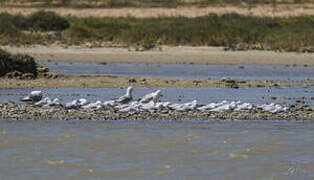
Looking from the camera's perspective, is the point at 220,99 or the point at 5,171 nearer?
the point at 5,171

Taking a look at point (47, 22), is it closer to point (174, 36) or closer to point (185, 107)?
point (174, 36)

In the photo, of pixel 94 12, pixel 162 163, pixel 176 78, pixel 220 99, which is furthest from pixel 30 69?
pixel 94 12

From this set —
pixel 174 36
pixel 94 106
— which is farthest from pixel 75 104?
pixel 174 36

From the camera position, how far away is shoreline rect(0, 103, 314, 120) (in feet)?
55.4

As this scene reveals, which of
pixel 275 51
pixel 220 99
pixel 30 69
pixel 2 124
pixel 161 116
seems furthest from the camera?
pixel 275 51

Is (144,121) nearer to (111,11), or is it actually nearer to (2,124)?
(2,124)

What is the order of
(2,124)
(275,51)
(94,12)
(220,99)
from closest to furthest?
(2,124) → (220,99) → (275,51) → (94,12)

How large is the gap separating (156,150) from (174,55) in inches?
825

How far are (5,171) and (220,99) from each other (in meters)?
9.50

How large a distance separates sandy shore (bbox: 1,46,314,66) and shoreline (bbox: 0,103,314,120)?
1469cm

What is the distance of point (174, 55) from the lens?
34250 mm

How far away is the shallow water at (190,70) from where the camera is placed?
2755cm

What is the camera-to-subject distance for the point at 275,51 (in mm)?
A: 35469

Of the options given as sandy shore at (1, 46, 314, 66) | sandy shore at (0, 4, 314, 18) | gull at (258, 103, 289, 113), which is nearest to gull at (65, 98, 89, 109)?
gull at (258, 103, 289, 113)
